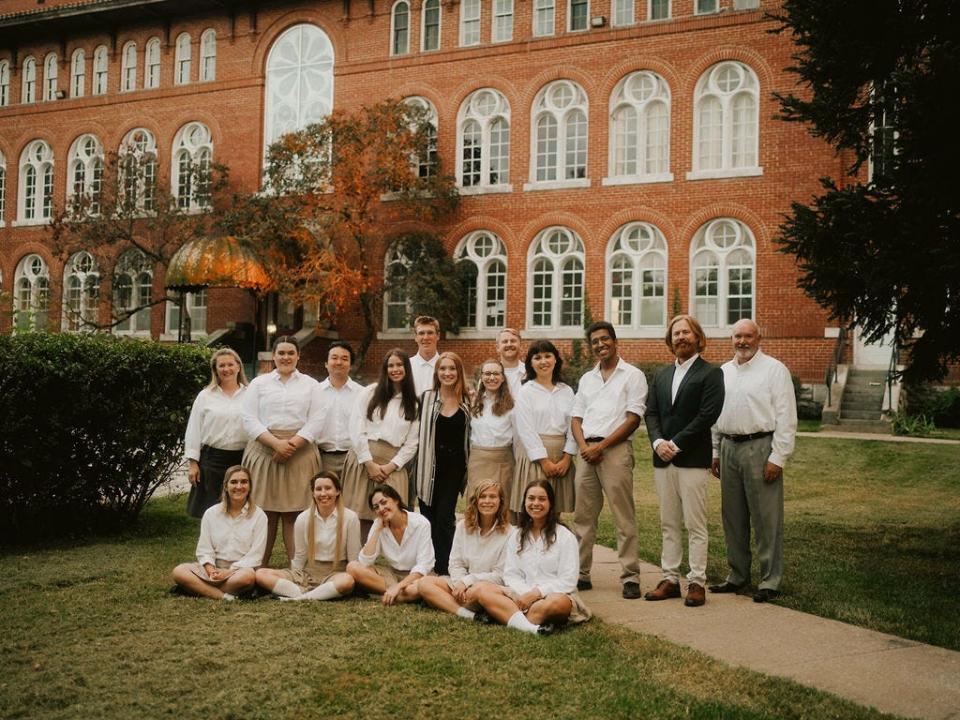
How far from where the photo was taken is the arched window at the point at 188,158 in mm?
27297

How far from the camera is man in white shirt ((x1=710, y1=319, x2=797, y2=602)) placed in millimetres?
6887

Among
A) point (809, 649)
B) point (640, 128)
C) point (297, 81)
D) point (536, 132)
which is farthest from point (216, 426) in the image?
point (297, 81)

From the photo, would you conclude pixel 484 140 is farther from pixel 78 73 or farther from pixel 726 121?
pixel 78 73

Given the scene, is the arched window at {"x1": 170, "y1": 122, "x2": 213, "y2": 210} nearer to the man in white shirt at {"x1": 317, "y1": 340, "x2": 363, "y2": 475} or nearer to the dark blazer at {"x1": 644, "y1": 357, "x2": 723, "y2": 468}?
the man in white shirt at {"x1": 317, "y1": 340, "x2": 363, "y2": 475}

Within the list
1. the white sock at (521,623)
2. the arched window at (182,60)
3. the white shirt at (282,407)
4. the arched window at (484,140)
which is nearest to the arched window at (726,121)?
the arched window at (484,140)

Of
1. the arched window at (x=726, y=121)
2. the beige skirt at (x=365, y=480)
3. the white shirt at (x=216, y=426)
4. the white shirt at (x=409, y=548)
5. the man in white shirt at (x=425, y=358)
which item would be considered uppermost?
the arched window at (x=726, y=121)

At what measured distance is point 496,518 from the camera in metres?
6.47

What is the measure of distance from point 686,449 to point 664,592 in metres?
1.07

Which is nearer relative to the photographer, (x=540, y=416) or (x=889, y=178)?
(x=540, y=416)

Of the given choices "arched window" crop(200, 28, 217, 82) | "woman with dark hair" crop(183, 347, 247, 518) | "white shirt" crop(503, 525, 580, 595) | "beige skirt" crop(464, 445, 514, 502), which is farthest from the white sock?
"arched window" crop(200, 28, 217, 82)

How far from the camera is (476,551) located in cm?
646

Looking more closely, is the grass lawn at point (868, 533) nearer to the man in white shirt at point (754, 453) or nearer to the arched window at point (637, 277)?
the man in white shirt at point (754, 453)

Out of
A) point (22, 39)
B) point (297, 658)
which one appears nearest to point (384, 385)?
point (297, 658)

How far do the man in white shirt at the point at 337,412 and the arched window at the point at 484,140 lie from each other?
666 inches
